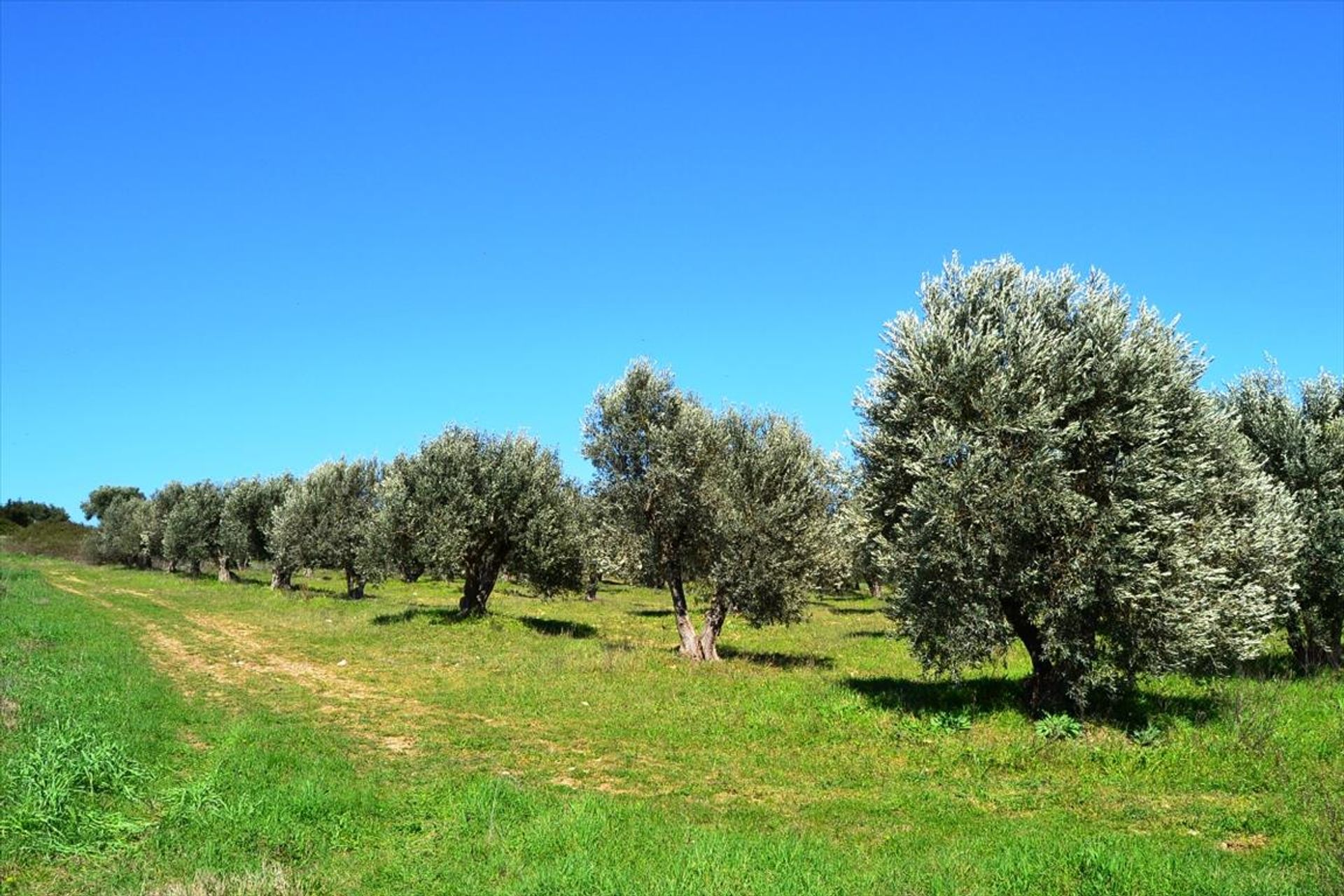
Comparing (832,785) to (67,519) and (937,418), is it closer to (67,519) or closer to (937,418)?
(937,418)

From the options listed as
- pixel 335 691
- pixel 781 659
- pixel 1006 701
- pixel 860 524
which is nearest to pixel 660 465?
pixel 781 659

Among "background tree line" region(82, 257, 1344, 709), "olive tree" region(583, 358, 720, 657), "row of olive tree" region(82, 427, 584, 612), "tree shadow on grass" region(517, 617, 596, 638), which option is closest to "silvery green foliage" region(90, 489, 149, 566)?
"row of olive tree" region(82, 427, 584, 612)

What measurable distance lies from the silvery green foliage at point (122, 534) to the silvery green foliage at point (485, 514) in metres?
71.4

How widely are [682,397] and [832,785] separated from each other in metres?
19.2

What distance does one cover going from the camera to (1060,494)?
1723cm

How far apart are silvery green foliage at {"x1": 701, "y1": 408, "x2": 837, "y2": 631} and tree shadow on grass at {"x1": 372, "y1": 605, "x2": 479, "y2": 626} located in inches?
642

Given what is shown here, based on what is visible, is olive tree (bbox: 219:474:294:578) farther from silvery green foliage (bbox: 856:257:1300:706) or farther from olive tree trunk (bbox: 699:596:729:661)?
silvery green foliage (bbox: 856:257:1300:706)

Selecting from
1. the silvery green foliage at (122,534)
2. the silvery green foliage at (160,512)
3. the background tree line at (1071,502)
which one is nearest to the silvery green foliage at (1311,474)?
the background tree line at (1071,502)

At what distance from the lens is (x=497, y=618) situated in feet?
137

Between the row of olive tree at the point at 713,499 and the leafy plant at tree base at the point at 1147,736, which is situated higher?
the row of olive tree at the point at 713,499

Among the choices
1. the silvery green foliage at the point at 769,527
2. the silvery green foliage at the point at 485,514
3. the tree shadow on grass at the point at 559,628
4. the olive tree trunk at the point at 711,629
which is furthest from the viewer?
the silvery green foliage at the point at 485,514

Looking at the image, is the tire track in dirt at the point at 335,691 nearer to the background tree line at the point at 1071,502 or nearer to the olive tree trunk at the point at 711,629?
the background tree line at the point at 1071,502

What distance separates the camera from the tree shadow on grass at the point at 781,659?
30375mm

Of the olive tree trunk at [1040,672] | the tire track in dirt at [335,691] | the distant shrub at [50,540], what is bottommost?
the tire track in dirt at [335,691]
